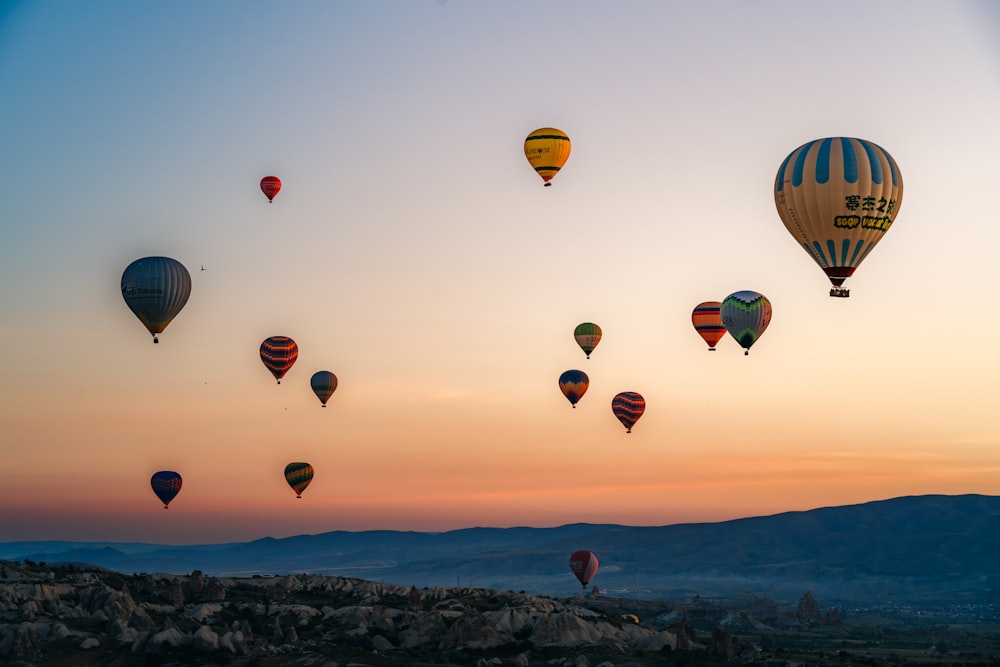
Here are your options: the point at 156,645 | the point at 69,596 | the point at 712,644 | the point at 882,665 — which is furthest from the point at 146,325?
the point at 882,665

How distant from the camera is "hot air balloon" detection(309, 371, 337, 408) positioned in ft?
519

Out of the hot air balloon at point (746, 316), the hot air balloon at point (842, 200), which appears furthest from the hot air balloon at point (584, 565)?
the hot air balloon at point (842, 200)

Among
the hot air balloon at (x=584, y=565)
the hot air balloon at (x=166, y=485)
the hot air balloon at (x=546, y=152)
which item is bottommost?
the hot air balloon at (x=584, y=565)

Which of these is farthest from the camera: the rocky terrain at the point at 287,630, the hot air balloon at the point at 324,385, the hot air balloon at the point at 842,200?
the hot air balloon at the point at 324,385

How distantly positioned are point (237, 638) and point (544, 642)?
35.4m

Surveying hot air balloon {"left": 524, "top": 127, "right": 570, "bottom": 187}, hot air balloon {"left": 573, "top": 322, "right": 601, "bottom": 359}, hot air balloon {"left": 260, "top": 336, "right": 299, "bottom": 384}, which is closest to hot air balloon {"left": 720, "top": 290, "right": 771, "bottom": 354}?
hot air balloon {"left": 524, "top": 127, "right": 570, "bottom": 187}

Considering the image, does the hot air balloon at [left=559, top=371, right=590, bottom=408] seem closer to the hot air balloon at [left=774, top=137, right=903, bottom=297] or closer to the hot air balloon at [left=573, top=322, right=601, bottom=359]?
the hot air balloon at [left=573, top=322, right=601, bottom=359]

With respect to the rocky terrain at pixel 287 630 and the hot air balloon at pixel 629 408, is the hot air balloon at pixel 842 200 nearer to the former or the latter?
the rocky terrain at pixel 287 630

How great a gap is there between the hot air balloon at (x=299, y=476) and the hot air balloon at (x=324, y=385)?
541 inches

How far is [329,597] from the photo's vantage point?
17488 centimetres

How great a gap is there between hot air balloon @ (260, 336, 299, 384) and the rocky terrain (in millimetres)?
28151

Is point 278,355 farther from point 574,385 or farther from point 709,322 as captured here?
point 709,322

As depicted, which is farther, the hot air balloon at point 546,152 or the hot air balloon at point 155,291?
the hot air balloon at point 546,152

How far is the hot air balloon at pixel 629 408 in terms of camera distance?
16288 centimetres
